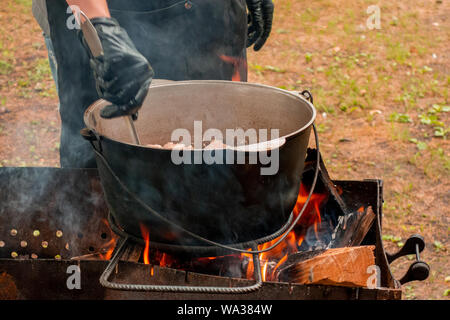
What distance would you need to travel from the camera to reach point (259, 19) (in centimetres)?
294

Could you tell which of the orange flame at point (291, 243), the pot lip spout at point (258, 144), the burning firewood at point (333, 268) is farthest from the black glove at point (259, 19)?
the burning firewood at point (333, 268)

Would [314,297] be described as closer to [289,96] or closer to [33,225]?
[289,96]

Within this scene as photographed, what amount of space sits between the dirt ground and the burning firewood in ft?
3.35

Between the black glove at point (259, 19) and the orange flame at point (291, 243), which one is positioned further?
the black glove at point (259, 19)

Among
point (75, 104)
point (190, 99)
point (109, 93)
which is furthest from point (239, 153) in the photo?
point (75, 104)

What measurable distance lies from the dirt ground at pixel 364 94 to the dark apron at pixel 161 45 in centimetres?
145

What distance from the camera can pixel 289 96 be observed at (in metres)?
1.94

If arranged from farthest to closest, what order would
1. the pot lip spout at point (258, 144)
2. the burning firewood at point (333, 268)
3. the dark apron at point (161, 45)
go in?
the dark apron at point (161, 45) → the burning firewood at point (333, 268) → the pot lip spout at point (258, 144)

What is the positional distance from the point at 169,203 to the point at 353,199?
108 centimetres

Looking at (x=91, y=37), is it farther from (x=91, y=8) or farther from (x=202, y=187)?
(x=202, y=187)

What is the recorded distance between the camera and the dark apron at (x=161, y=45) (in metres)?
2.39

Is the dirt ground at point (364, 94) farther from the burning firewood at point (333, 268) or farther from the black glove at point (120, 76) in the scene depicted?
the black glove at point (120, 76)

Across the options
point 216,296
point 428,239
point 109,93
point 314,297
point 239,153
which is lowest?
point 428,239

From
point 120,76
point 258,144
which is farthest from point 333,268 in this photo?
point 120,76
